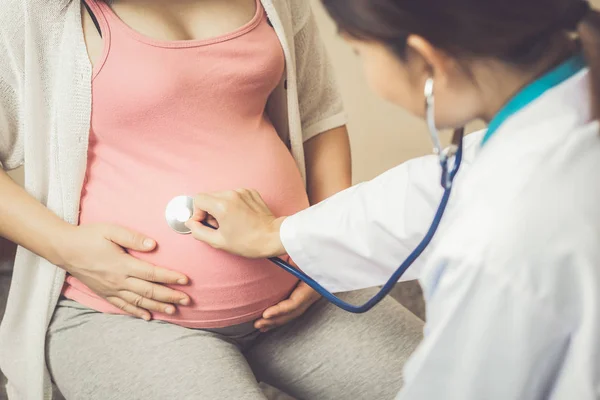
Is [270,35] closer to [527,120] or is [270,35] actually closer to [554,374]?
[527,120]

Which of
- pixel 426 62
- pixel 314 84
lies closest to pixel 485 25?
pixel 426 62

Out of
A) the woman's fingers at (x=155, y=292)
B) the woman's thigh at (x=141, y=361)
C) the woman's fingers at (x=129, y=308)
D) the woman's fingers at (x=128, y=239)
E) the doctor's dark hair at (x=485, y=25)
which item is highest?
the doctor's dark hair at (x=485, y=25)

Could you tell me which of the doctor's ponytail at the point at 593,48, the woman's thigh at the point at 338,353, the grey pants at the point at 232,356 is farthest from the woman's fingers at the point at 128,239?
the doctor's ponytail at the point at 593,48

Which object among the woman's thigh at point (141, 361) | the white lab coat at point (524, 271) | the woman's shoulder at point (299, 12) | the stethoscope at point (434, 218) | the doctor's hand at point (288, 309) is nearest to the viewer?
the white lab coat at point (524, 271)

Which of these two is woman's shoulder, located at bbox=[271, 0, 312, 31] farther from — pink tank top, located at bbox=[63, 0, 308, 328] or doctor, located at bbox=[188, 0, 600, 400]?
doctor, located at bbox=[188, 0, 600, 400]

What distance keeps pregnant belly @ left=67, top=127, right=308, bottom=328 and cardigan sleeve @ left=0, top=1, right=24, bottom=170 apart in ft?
0.39

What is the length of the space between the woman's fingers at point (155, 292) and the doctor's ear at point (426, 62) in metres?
0.46

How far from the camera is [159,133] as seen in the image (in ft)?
3.12

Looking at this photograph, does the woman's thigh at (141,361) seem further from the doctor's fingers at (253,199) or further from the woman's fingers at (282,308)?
the doctor's fingers at (253,199)

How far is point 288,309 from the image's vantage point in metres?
0.96

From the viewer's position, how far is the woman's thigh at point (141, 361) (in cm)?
85

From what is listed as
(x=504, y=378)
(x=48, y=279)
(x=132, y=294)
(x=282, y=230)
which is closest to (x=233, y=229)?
(x=282, y=230)

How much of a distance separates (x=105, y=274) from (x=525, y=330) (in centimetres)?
59

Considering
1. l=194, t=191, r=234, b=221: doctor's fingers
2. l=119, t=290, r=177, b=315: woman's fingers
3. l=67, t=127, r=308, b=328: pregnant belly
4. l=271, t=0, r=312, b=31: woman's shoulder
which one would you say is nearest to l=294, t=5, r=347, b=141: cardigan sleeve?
l=271, t=0, r=312, b=31: woman's shoulder
